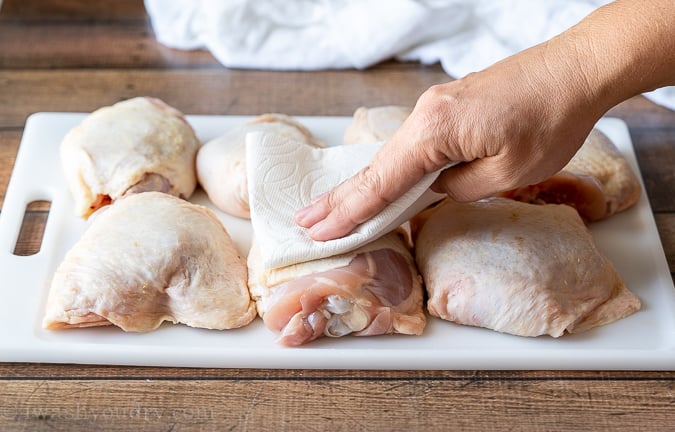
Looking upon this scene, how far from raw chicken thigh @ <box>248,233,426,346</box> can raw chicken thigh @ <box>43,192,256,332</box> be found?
4.4 inches

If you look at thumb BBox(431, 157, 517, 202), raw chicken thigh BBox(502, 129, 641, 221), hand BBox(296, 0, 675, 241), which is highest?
hand BBox(296, 0, 675, 241)

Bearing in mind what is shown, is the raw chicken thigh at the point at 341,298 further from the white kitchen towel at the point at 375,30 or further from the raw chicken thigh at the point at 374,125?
the white kitchen towel at the point at 375,30

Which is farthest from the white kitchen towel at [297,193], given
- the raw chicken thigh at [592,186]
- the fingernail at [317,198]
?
the raw chicken thigh at [592,186]

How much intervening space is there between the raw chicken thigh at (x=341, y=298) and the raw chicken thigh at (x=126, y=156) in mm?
475

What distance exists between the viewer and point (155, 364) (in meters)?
2.00

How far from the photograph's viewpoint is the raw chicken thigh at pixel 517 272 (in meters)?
1.99

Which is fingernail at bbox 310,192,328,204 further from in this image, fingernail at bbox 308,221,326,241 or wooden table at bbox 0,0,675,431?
wooden table at bbox 0,0,675,431

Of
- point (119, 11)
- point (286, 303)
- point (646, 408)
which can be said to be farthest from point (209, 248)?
point (119, 11)

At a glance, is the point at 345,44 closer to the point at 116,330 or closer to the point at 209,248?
the point at 209,248

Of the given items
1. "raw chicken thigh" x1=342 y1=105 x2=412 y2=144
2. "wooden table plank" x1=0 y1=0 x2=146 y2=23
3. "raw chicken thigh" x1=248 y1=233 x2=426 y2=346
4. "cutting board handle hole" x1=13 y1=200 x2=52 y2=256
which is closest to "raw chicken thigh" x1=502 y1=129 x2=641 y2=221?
"raw chicken thigh" x1=342 y1=105 x2=412 y2=144

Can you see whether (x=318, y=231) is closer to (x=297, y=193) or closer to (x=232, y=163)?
(x=297, y=193)

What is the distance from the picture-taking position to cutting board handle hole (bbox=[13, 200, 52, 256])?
2309 mm

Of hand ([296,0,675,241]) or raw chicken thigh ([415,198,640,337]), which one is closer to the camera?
hand ([296,0,675,241])

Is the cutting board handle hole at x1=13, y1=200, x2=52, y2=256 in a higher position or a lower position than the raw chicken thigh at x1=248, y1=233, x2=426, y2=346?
lower
